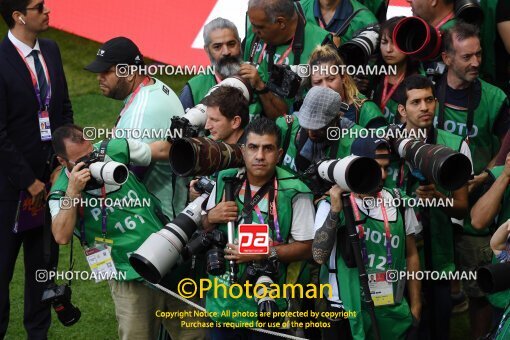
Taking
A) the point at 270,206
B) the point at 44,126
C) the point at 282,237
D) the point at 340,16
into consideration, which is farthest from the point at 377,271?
the point at 44,126

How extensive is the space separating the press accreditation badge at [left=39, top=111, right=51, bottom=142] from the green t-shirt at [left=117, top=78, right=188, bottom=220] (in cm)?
72

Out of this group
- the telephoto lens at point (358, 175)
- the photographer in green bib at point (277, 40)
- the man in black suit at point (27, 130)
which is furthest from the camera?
the man in black suit at point (27, 130)

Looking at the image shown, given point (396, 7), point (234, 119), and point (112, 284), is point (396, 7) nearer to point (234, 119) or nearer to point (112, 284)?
point (234, 119)

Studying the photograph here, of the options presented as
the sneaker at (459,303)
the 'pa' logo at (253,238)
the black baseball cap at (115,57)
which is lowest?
the 'pa' logo at (253,238)

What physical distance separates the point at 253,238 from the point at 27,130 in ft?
6.76

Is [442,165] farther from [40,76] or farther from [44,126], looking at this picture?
[40,76]

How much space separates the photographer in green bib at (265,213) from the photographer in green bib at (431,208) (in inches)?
26.1

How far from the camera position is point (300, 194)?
5176 millimetres

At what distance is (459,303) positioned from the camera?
6.86 m

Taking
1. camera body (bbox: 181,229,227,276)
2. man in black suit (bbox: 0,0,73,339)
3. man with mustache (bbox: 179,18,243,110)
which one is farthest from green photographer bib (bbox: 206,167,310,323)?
man in black suit (bbox: 0,0,73,339)

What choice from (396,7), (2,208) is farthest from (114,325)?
(396,7)

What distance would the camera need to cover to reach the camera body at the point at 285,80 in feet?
19.2

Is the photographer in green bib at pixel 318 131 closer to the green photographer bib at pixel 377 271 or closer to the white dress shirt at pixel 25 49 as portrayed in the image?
the green photographer bib at pixel 377 271

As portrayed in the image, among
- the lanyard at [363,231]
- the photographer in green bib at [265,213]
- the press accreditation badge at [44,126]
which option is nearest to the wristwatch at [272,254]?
the photographer in green bib at [265,213]
